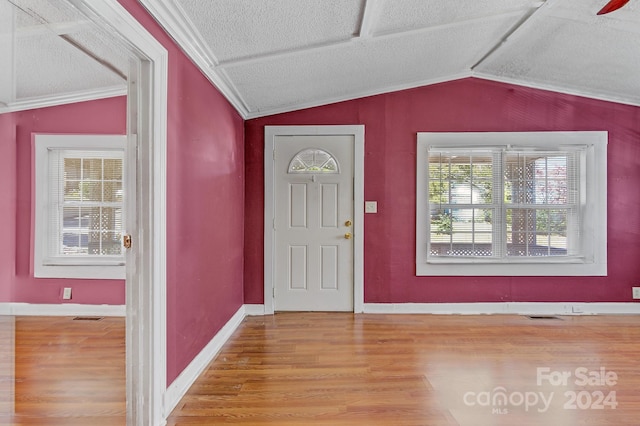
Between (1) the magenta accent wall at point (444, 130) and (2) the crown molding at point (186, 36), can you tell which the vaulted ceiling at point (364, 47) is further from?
(1) the magenta accent wall at point (444, 130)

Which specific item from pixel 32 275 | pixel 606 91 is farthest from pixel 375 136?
pixel 32 275

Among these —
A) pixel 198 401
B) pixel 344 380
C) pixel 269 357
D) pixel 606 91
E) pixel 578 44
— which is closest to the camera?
pixel 198 401

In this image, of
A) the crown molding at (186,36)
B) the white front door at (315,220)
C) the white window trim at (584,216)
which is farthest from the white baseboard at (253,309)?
the crown molding at (186,36)

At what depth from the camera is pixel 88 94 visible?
3.34m

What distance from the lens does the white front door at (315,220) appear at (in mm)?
4031

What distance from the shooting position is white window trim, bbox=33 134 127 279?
3.38 metres

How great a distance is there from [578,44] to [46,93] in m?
4.55

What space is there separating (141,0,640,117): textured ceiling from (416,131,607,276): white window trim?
57 centimetres

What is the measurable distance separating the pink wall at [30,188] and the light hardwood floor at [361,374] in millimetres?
254

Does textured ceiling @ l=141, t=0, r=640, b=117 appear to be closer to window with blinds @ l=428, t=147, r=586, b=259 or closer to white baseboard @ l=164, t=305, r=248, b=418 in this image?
window with blinds @ l=428, t=147, r=586, b=259

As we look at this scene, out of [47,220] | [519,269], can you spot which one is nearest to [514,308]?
[519,269]

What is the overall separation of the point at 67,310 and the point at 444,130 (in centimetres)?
433

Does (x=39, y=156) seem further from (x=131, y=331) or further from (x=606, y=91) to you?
(x=606, y=91)

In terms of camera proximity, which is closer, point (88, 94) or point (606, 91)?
point (88, 94)
